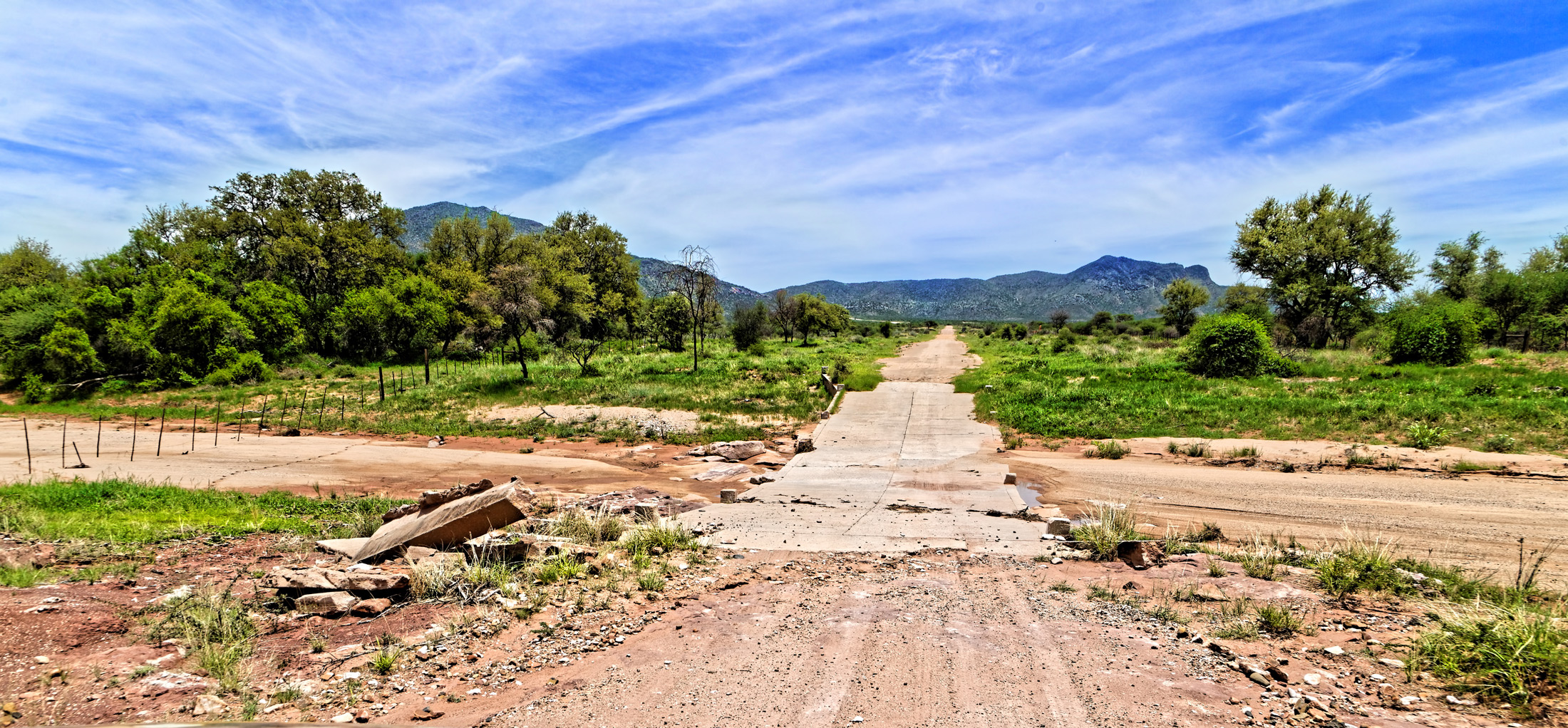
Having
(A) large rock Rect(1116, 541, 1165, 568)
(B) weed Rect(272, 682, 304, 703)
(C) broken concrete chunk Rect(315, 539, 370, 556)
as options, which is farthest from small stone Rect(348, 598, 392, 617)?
(A) large rock Rect(1116, 541, 1165, 568)

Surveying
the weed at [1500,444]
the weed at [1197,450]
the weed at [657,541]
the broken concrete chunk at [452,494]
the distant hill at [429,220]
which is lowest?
→ the weed at [657,541]

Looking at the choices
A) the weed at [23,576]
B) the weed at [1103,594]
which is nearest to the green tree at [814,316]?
the weed at [1103,594]

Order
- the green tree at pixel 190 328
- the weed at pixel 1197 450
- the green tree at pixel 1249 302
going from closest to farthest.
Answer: the weed at pixel 1197 450 → the green tree at pixel 190 328 → the green tree at pixel 1249 302

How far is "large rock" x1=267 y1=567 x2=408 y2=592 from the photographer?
544cm

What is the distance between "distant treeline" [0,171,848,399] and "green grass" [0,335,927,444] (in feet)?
6.14

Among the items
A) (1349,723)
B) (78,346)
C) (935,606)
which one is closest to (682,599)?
(935,606)

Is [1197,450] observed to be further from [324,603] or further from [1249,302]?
[1249,302]

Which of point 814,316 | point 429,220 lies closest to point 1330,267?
point 814,316

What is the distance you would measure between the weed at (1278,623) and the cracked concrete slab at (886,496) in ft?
8.90

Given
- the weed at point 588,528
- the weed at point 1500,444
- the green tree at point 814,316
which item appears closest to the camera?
the weed at point 588,528

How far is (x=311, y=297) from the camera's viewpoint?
4134 centimetres

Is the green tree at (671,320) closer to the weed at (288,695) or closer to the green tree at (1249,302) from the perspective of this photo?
the green tree at (1249,302)

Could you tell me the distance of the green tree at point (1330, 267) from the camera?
33.6m

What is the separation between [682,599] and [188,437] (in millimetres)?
19676
